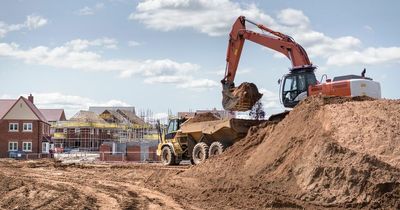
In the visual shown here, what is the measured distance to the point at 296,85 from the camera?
21.7 m

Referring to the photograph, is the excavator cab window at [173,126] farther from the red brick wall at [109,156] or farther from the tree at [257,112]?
the red brick wall at [109,156]

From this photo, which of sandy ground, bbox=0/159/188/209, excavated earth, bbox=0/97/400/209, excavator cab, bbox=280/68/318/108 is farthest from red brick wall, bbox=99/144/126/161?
excavated earth, bbox=0/97/400/209

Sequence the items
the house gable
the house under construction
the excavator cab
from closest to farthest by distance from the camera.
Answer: the excavator cab → the house gable → the house under construction

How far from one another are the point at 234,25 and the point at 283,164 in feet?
44.4

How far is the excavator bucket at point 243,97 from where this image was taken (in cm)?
2367

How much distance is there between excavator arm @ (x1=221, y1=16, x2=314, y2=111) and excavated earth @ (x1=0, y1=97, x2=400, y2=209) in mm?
6101

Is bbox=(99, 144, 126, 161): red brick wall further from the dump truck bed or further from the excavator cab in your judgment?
the excavator cab

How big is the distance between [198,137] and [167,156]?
3.87 m

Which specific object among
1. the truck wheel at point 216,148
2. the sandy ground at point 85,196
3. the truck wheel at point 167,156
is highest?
the truck wheel at point 216,148

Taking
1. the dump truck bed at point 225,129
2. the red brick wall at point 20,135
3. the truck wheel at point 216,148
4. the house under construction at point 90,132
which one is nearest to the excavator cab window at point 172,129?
the dump truck bed at point 225,129

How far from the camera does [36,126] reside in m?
70.2

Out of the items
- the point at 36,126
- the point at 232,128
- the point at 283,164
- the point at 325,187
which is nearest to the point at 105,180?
the point at 232,128

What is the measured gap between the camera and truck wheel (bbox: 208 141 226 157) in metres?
22.2

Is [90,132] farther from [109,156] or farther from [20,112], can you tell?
[109,156]
